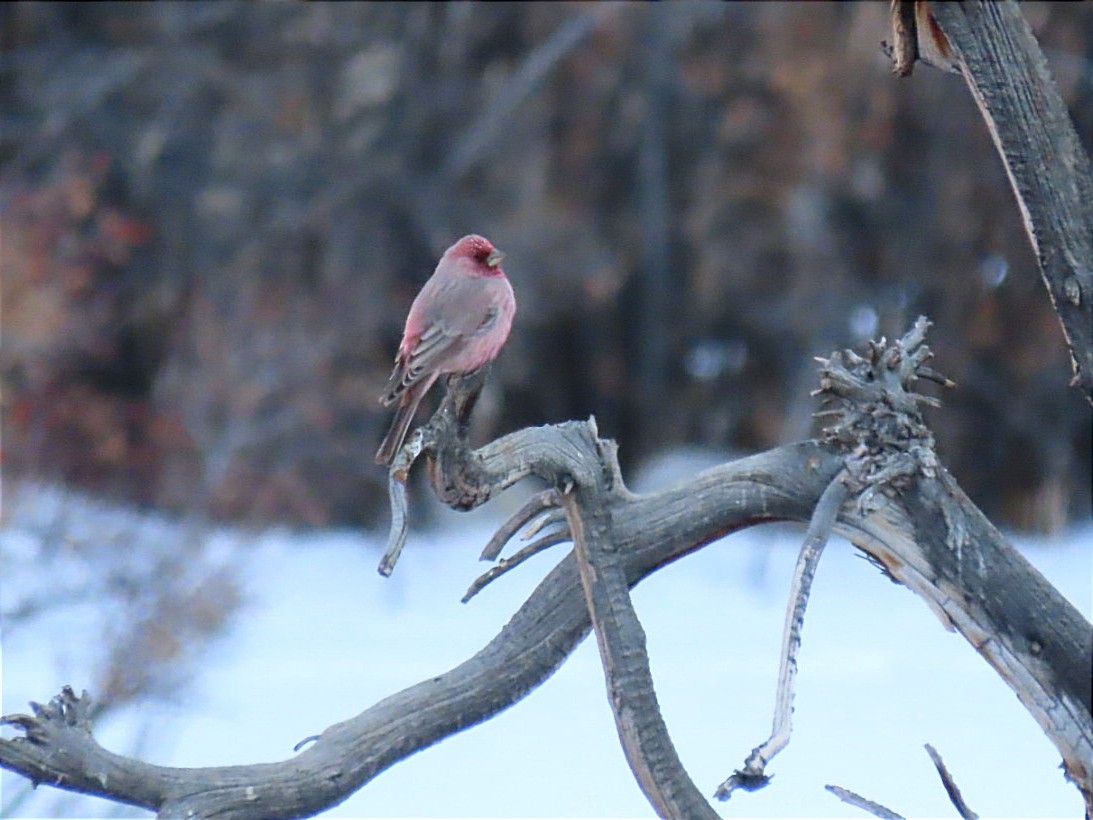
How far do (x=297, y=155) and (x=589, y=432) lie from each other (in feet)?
23.1

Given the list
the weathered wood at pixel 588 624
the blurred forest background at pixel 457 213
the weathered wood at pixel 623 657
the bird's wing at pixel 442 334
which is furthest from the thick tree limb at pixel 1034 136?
the blurred forest background at pixel 457 213

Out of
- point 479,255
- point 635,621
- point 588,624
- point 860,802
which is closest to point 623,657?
point 635,621

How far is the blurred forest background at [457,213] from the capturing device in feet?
30.8

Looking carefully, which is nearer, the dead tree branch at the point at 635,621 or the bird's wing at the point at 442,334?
the dead tree branch at the point at 635,621

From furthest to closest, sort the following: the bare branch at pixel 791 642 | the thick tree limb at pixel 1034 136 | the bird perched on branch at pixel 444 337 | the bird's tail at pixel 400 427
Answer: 1. the bird perched on branch at pixel 444 337
2. the bird's tail at pixel 400 427
3. the thick tree limb at pixel 1034 136
4. the bare branch at pixel 791 642

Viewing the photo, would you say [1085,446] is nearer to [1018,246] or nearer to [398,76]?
[1018,246]

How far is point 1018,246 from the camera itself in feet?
30.3

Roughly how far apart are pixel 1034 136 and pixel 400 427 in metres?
1.33

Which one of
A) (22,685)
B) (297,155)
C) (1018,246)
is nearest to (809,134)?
(1018,246)

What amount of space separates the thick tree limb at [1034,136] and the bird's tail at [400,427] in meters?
1.22

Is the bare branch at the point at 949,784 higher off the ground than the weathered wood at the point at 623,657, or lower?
lower

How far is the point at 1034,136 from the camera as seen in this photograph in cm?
293

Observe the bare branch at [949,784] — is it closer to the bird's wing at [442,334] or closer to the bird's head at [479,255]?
the bird's wing at [442,334]

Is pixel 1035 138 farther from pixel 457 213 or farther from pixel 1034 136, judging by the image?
pixel 457 213
